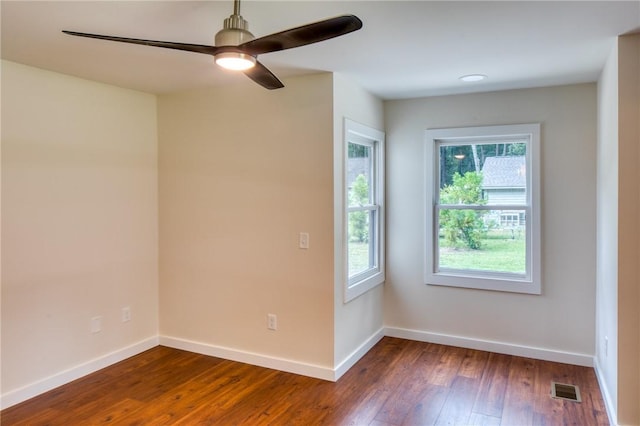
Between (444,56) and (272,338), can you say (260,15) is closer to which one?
(444,56)

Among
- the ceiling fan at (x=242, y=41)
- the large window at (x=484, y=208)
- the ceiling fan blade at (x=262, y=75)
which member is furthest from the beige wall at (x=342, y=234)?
the ceiling fan at (x=242, y=41)

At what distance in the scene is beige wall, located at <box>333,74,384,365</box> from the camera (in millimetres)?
3258

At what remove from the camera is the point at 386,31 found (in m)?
2.35

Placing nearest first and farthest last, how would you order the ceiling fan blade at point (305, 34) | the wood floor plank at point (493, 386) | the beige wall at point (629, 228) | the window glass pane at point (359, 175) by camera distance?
the ceiling fan blade at point (305, 34), the beige wall at point (629, 228), the wood floor plank at point (493, 386), the window glass pane at point (359, 175)

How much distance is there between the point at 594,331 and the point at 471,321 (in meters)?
0.97

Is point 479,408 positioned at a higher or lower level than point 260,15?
lower

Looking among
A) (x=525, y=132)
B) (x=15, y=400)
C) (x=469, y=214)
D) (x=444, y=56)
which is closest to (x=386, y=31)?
(x=444, y=56)

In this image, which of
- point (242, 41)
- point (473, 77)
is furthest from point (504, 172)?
point (242, 41)

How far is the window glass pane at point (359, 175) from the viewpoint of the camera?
3646mm

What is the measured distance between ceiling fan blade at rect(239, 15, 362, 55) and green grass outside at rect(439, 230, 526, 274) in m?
2.89

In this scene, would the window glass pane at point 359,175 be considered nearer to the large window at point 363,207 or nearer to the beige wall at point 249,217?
the large window at point 363,207

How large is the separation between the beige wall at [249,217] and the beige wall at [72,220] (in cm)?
23

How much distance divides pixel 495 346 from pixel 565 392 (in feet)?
2.70

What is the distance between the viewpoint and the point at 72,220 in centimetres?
326
